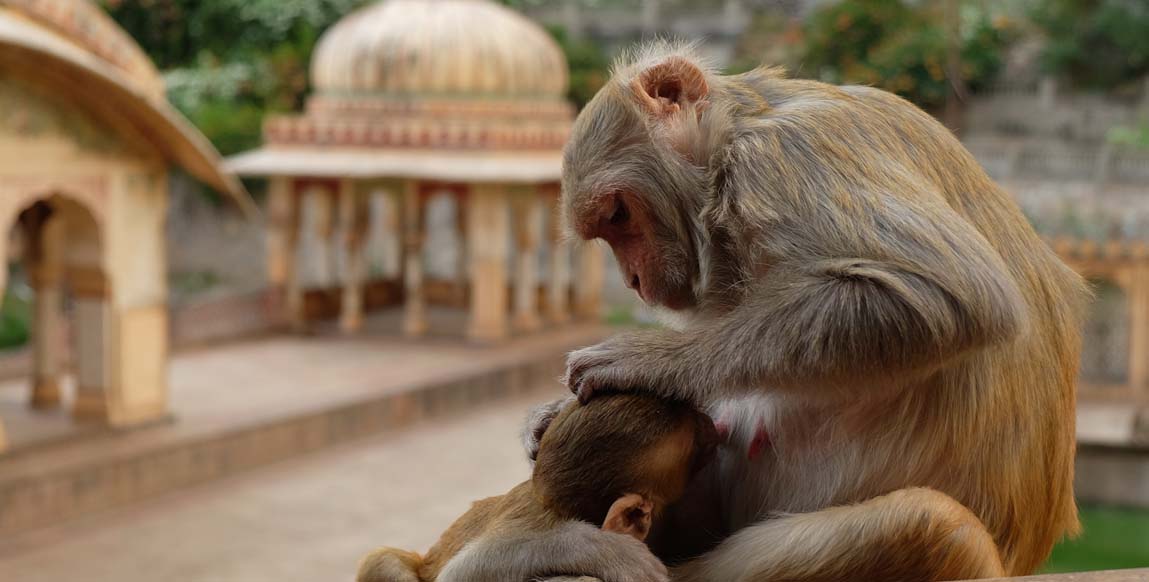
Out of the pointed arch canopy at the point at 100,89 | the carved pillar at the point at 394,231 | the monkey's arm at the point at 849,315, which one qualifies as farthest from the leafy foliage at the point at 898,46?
the monkey's arm at the point at 849,315

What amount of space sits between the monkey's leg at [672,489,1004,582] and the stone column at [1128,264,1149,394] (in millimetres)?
14969

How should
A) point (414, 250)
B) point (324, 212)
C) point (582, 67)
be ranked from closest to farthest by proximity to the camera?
point (414, 250)
point (324, 212)
point (582, 67)

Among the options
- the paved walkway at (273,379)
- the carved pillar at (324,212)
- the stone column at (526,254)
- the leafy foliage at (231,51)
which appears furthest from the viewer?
the leafy foliage at (231,51)

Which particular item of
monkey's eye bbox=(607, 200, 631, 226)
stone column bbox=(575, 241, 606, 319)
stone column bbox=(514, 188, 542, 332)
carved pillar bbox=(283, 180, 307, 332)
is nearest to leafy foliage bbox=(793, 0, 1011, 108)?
stone column bbox=(575, 241, 606, 319)

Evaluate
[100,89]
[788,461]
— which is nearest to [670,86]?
[788,461]

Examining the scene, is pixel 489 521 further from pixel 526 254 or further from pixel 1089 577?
pixel 526 254

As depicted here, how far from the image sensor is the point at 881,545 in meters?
2.85

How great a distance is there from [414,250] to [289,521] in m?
7.14

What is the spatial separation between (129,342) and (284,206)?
6.00 m

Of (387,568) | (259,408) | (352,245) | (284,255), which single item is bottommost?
(259,408)

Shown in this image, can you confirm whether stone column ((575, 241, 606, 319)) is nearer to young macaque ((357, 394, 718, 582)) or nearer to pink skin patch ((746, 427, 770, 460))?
pink skin patch ((746, 427, 770, 460))

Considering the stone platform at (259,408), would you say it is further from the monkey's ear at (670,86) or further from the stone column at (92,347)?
the monkey's ear at (670,86)

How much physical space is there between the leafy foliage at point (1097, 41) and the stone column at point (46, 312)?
18883 mm

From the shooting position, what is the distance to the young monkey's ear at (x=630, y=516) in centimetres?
286
